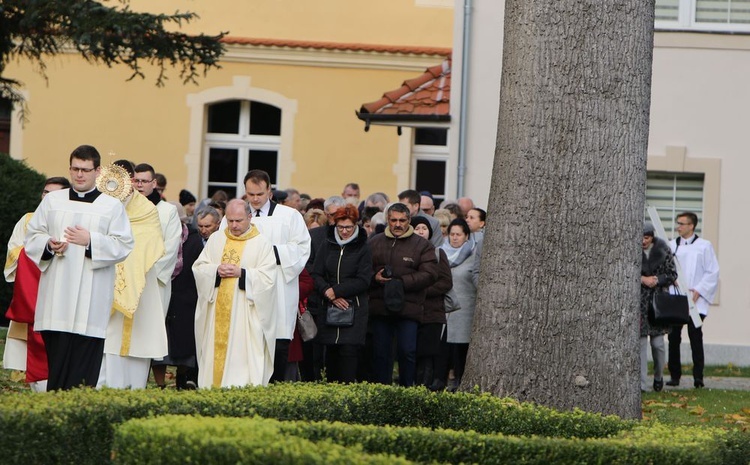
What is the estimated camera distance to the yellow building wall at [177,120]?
2470 cm

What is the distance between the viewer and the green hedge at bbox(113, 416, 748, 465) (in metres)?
6.13

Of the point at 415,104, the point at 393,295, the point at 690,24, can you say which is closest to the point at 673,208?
the point at 690,24

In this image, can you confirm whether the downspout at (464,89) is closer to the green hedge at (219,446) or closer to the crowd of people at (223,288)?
the crowd of people at (223,288)

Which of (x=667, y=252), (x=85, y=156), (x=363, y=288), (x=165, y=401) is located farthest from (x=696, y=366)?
(x=165, y=401)

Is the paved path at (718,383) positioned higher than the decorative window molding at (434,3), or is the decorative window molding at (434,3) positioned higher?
the decorative window molding at (434,3)

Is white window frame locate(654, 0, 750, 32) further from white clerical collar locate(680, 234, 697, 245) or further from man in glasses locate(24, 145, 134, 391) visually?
man in glasses locate(24, 145, 134, 391)

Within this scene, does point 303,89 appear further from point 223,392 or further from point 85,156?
point 223,392

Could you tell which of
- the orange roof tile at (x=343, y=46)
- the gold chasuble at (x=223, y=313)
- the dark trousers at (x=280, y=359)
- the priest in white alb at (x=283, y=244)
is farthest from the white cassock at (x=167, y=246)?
the orange roof tile at (x=343, y=46)

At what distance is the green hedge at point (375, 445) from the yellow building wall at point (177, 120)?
17.0 meters

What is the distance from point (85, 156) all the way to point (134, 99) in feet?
50.1

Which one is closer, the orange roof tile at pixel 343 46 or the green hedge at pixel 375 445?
the green hedge at pixel 375 445

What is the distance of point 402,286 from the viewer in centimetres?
1295

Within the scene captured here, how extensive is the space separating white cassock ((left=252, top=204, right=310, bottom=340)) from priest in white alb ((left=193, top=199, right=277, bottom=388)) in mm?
112

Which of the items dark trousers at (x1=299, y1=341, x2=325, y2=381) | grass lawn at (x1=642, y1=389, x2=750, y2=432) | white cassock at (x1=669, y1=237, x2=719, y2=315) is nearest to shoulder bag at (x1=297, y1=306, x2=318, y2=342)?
dark trousers at (x1=299, y1=341, x2=325, y2=381)
